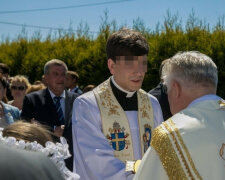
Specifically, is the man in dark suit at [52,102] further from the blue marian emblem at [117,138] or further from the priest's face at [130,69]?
the priest's face at [130,69]

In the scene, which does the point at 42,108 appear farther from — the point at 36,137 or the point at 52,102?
the point at 36,137

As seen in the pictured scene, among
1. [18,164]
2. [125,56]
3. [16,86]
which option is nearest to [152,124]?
[125,56]

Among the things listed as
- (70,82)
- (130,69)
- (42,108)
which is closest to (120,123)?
(130,69)

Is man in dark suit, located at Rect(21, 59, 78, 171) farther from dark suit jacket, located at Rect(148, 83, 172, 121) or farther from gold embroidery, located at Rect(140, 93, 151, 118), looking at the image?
gold embroidery, located at Rect(140, 93, 151, 118)

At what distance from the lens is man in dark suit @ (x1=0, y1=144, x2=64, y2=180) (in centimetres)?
129

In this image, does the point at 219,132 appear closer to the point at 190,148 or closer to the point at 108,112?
the point at 190,148

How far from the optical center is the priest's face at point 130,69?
145 inches

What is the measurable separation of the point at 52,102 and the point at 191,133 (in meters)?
3.70

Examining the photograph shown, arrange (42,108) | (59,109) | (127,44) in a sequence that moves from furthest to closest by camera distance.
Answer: (59,109) < (42,108) < (127,44)

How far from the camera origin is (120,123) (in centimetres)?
400

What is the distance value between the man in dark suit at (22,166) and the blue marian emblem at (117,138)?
2480mm

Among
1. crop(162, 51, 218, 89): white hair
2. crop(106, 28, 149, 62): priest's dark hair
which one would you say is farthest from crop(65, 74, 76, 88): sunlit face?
crop(162, 51, 218, 89): white hair

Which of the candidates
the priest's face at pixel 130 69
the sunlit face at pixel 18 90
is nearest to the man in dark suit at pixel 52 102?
the sunlit face at pixel 18 90

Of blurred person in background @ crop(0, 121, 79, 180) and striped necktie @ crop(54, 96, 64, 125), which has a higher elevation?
blurred person in background @ crop(0, 121, 79, 180)
